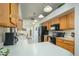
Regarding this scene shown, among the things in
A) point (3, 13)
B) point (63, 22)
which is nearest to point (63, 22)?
point (63, 22)

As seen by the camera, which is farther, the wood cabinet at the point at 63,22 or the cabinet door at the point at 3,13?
the wood cabinet at the point at 63,22

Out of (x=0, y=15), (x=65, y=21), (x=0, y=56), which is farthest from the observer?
(x=65, y=21)

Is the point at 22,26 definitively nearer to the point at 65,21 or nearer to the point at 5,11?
the point at 5,11

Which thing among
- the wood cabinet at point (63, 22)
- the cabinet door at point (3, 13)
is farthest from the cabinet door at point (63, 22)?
the cabinet door at point (3, 13)

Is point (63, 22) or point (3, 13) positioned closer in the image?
point (3, 13)

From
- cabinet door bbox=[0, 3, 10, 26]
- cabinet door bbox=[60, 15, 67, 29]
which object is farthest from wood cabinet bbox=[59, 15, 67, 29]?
cabinet door bbox=[0, 3, 10, 26]

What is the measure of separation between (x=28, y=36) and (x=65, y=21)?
1717 millimetres

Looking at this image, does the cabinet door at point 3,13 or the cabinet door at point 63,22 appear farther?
the cabinet door at point 63,22

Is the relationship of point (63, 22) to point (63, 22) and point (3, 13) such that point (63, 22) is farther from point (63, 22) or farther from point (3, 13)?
point (3, 13)

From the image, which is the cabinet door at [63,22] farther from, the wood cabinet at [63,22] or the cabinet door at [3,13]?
the cabinet door at [3,13]

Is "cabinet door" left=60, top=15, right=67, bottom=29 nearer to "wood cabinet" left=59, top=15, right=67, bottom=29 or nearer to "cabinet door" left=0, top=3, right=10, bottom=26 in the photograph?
"wood cabinet" left=59, top=15, right=67, bottom=29

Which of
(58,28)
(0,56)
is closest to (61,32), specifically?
(58,28)

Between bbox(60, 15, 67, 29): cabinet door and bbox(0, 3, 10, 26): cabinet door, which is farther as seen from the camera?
bbox(60, 15, 67, 29): cabinet door

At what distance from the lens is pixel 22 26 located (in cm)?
214
